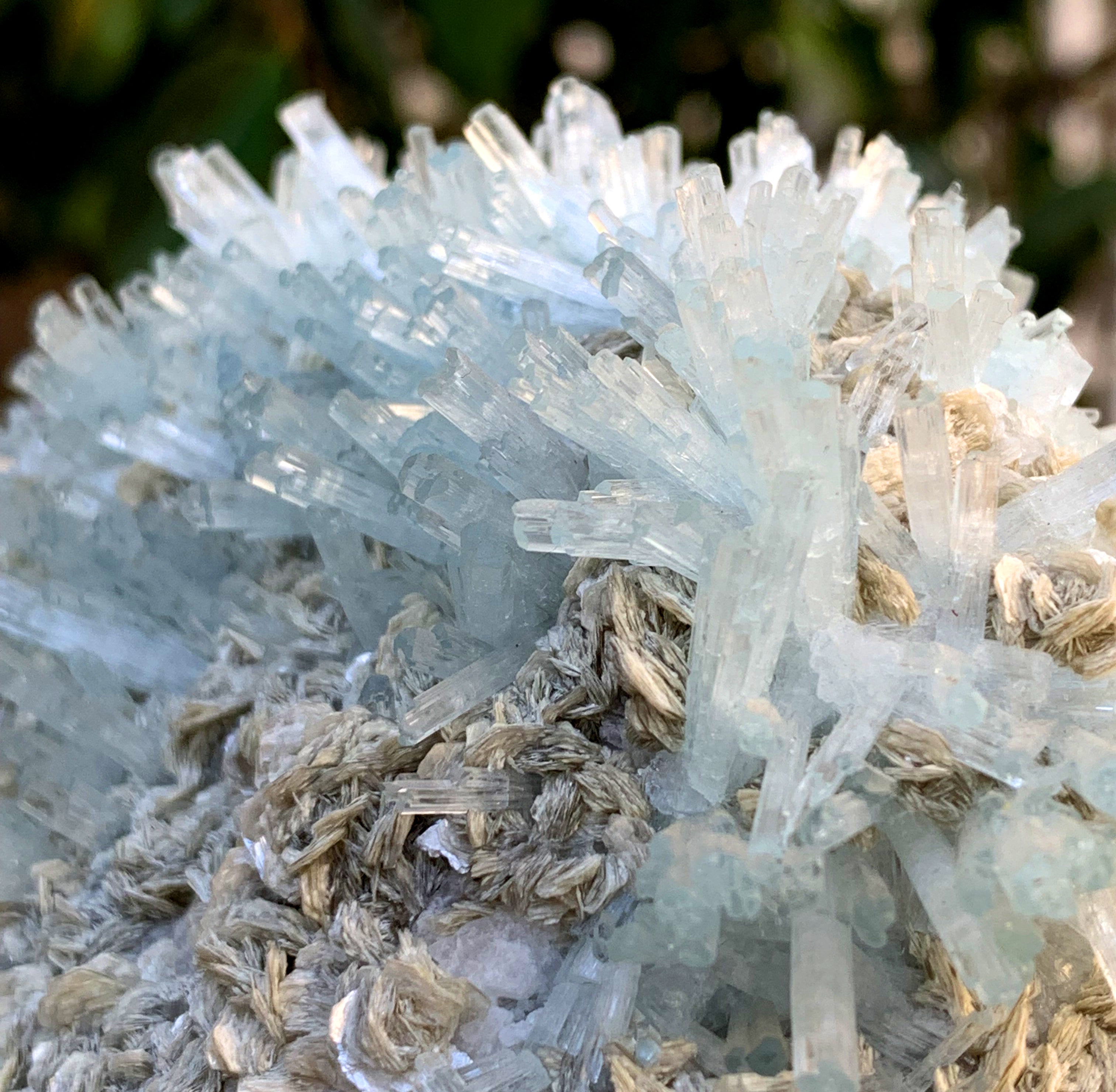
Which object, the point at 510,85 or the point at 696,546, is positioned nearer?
the point at 696,546

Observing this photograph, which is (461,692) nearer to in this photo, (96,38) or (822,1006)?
(822,1006)

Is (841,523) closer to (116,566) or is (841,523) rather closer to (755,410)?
(755,410)

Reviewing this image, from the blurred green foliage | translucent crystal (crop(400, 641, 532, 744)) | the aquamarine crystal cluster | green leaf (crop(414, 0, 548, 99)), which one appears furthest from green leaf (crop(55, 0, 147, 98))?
translucent crystal (crop(400, 641, 532, 744))

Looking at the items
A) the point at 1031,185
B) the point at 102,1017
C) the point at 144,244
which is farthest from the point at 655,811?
the point at 1031,185

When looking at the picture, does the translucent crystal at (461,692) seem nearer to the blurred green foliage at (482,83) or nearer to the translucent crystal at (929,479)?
the translucent crystal at (929,479)

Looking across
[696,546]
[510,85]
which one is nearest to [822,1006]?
[696,546]

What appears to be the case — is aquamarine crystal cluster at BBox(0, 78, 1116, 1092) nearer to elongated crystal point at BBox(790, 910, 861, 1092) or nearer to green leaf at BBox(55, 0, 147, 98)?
elongated crystal point at BBox(790, 910, 861, 1092)
